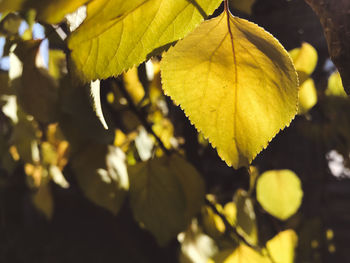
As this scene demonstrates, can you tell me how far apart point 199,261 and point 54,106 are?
1.11 ft

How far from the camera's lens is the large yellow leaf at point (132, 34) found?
23cm

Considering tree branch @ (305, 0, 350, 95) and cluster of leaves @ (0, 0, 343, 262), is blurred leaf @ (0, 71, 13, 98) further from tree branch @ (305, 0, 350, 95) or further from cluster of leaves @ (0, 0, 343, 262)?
tree branch @ (305, 0, 350, 95)

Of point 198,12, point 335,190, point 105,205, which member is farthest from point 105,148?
point 335,190

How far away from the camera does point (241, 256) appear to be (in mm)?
507

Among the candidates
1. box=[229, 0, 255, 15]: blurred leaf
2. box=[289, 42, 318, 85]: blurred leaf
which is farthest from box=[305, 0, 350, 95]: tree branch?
box=[289, 42, 318, 85]: blurred leaf

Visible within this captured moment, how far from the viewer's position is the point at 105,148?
2.04 feet

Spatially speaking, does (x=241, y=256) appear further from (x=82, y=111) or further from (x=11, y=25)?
(x=11, y=25)

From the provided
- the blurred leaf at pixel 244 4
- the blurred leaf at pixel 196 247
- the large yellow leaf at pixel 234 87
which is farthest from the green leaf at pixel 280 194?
the large yellow leaf at pixel 234 87

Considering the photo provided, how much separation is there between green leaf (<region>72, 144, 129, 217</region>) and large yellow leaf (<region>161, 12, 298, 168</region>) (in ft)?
1.15

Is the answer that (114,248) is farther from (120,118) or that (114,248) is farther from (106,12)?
(106,12)

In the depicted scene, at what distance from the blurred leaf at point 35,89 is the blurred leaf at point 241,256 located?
0.31 meters

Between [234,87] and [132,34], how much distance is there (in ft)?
0.23

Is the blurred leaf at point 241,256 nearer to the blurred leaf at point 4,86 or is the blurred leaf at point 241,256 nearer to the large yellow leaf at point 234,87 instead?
the large yellow leaf at point 234,87

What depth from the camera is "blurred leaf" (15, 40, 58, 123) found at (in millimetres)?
478
